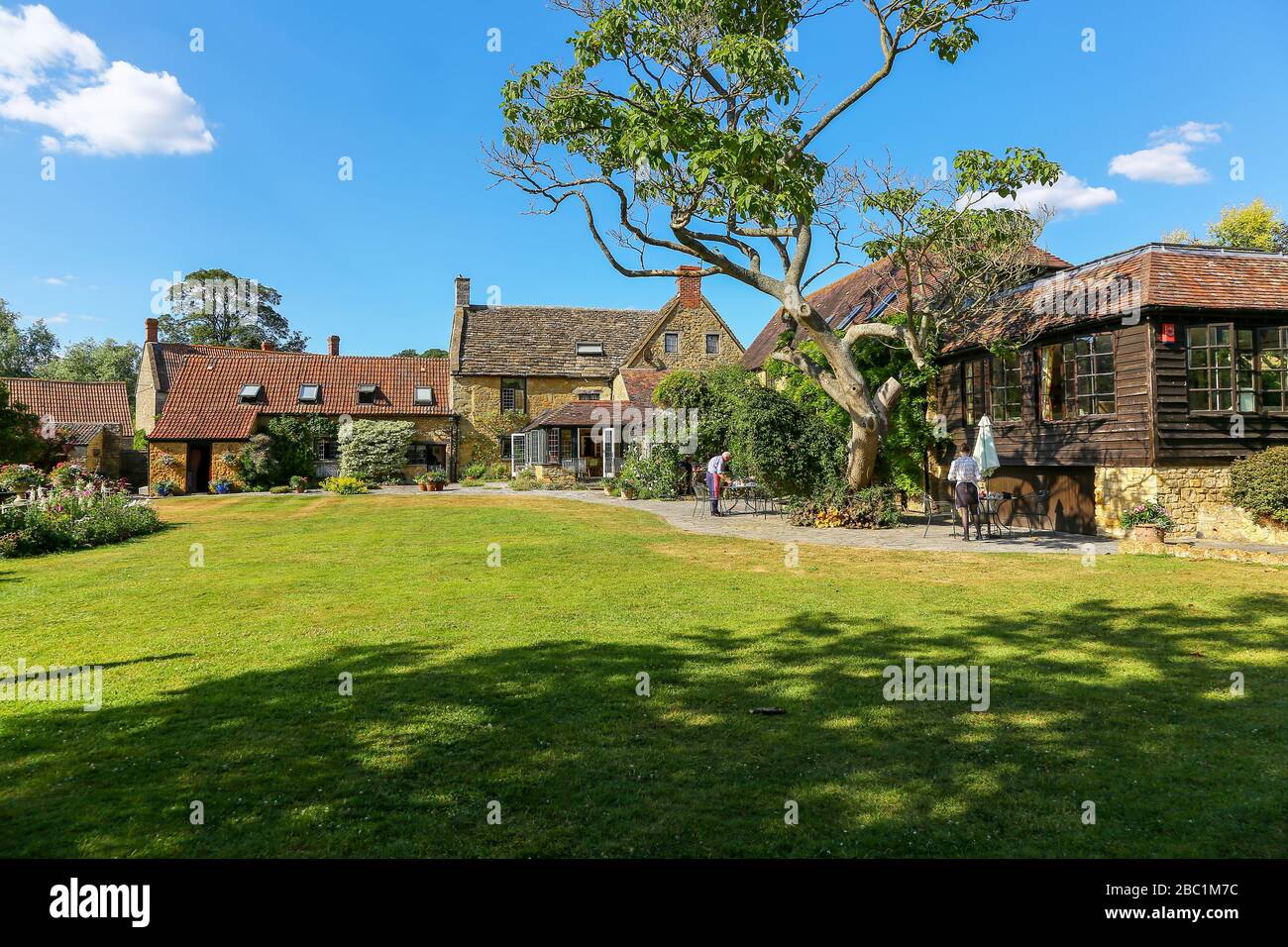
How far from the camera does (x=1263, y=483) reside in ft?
46.8

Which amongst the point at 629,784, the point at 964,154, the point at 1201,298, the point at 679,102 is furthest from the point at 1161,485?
the point at 629,784

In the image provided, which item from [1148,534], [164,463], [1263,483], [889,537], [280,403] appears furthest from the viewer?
[280,403]

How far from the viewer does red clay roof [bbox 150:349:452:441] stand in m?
36.5

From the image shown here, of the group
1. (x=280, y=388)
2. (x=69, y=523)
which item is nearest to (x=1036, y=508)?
(x=69, y=523)

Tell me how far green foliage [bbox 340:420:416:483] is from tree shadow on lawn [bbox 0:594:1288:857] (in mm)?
33612

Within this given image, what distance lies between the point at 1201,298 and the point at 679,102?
1195cm

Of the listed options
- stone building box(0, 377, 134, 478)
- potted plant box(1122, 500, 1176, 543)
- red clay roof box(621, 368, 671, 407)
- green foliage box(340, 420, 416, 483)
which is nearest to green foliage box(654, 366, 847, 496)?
potted plant box(1122, 500, 1176, 543)

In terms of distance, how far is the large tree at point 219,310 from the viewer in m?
69.3

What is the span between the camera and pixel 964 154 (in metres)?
15.2

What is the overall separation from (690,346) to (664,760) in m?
39.1

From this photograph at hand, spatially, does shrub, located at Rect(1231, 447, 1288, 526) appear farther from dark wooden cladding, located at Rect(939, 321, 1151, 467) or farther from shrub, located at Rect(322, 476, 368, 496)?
shrub, located at Rect(322, 476, 368, 496)

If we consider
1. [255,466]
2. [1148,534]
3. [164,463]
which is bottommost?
[1148,534]

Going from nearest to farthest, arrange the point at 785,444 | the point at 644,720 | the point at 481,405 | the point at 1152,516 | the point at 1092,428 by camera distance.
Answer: the point at 644,720 < the point at 1152,516 < the point at 1092,428 < the point at 785,444 < the point at 481,405

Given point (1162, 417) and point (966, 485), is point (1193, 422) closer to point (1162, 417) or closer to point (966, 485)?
point (1162, 417)
